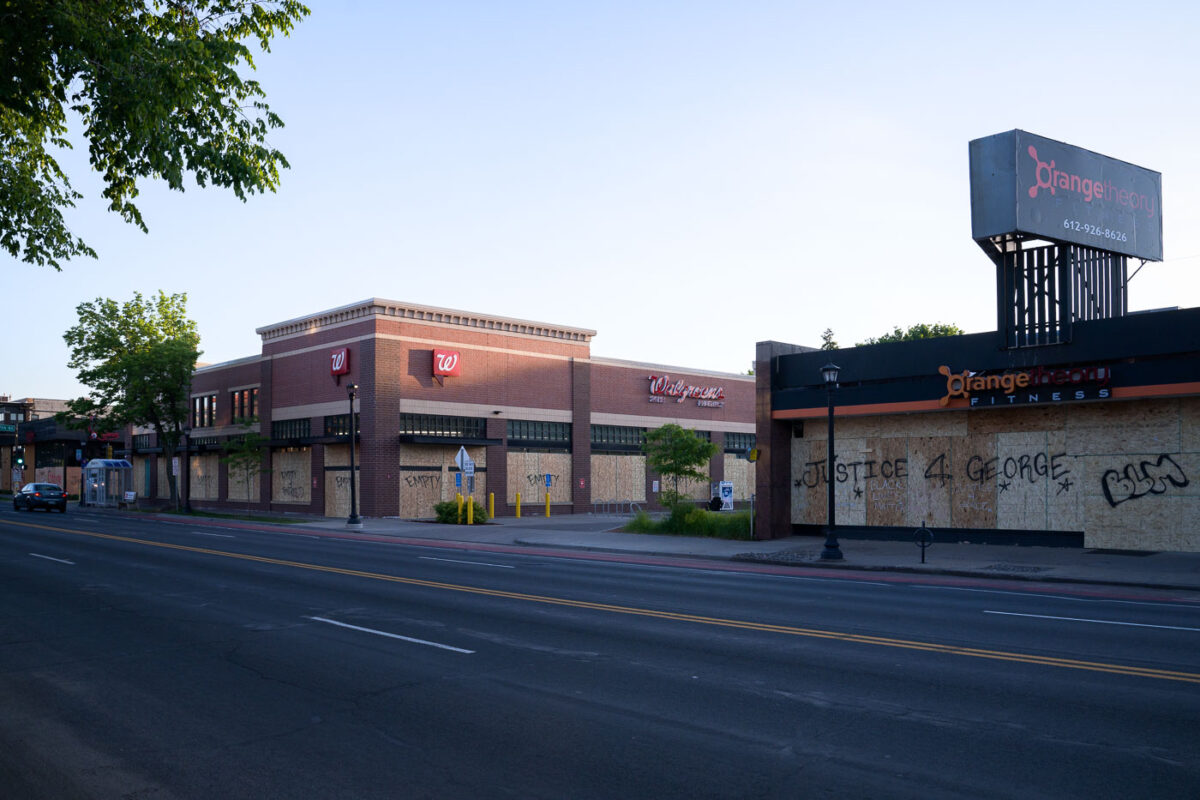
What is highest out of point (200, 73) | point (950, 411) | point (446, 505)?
point (200, 73)

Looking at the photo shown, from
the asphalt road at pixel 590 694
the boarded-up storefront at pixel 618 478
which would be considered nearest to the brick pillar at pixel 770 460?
the asphalt road at pixel 590 694

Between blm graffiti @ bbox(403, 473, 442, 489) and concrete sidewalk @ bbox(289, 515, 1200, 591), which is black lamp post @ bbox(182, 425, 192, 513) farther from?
concrete sidewalk @ bbox(289, 515, 1200, 591)

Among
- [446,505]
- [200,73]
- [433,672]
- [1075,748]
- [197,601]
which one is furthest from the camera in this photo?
[446,505]

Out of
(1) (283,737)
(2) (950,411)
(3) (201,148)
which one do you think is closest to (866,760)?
(1) (283,737)

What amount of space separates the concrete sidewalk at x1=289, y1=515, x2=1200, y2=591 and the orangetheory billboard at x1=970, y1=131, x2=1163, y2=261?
860 centimetres

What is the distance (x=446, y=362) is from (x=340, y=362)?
5.10 meters

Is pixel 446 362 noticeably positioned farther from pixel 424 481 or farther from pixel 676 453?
pixel 676 453

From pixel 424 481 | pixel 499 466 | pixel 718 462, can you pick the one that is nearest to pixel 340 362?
pixel 424 481

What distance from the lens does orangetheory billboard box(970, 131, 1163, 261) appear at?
24078mm

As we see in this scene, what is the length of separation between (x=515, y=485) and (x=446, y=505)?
7.02 meters

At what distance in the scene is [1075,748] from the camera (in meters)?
6.52

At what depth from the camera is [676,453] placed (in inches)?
1305

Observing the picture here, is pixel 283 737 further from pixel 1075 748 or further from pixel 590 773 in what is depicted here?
pixel 1075 748

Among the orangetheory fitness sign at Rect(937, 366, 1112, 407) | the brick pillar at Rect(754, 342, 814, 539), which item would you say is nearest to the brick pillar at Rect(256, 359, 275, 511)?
the brick pillar at Rect(754, 342, 814, 539)
